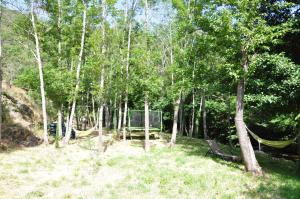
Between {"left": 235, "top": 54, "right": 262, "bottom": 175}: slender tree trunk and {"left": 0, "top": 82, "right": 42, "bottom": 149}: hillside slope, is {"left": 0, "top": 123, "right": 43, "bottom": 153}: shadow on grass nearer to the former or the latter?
{"left": 0, "top": 82, "right": 42, "bottom": 149}: hillside slope

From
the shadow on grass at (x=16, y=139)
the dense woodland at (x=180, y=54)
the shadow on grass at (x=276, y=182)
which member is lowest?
the shadow on grass at (x=276, y=182)

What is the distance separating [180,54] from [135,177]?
303 inches

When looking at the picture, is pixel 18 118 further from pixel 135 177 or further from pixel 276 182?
pixel 276 182

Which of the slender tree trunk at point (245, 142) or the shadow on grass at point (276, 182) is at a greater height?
the slender tree trunk at point (245, 142)

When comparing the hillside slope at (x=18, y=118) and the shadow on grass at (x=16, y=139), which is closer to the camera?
the shadow on grass at (x=16, y=139)

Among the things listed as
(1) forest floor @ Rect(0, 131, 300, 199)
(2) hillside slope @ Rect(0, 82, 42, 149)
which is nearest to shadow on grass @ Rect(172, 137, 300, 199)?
(1) forest floor @ Rect(0, 131, 300, 199)

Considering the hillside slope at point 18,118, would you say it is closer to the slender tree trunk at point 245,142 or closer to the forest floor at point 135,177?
the forest floor at point 135,177

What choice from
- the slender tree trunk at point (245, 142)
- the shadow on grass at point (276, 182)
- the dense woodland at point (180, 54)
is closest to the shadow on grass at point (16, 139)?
the dense woodland at point (180, 54)

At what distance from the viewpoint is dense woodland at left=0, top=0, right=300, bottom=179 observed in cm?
1045

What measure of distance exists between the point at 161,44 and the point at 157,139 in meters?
10.4

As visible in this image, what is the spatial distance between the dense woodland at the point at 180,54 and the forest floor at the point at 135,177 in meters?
1.23

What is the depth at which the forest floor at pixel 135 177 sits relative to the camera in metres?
8.20

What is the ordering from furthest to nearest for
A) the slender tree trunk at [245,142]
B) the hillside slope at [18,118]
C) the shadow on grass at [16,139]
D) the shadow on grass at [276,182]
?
the hillside slope at [18,118] < the shadow on grass at [16,139] < the slender tree trunk at [245,142] < the shadow on grass at [276,182]

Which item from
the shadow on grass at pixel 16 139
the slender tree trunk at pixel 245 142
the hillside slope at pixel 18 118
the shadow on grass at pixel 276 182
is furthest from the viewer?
the hillside slope at pixel 18 118
